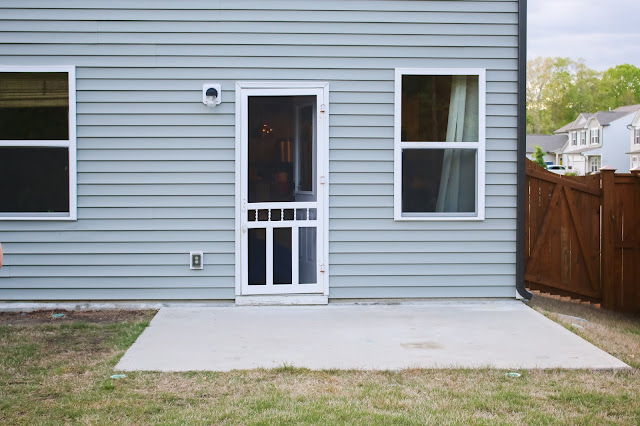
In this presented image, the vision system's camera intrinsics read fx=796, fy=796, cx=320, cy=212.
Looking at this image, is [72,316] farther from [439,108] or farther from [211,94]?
[439,108]

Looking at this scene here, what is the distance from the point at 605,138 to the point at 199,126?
51.2 meters

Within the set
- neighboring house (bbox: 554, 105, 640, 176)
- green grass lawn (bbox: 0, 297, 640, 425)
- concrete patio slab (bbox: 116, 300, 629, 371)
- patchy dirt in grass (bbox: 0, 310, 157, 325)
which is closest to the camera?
green grass lawn (bbox: 0, 297, 640, 425)

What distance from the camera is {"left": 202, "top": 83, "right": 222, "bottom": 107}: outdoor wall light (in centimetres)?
779

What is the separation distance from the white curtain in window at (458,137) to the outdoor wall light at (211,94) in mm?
2350

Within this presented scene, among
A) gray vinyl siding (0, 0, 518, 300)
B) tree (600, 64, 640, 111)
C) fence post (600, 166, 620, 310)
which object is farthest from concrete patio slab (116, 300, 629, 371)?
tree (600, 64, 640, 111)

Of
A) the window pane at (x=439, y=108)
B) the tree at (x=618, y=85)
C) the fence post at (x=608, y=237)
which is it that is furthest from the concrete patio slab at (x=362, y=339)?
the tree at (x=618, y=85)

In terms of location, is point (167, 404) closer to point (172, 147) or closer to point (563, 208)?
point (172, 147)

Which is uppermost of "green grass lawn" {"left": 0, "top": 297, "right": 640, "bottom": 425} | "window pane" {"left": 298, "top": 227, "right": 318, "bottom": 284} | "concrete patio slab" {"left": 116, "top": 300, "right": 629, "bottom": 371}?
"window pane" {"left": 298, "top": 227, "right": 318, "bottom": 284}

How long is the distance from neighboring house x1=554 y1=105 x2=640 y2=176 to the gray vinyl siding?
4661cm

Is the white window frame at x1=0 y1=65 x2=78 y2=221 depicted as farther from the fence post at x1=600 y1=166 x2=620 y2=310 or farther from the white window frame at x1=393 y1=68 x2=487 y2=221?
the fence post at x1=600 y1=166 x2=620 y2=310

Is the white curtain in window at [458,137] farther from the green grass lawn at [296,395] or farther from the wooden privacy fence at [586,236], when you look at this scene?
the green grass lawn at [296,395]

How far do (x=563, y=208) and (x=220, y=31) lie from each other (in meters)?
4.24

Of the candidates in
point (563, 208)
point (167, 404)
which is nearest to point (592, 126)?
point (563, 208)

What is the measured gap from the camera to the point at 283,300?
7953 millimetres
